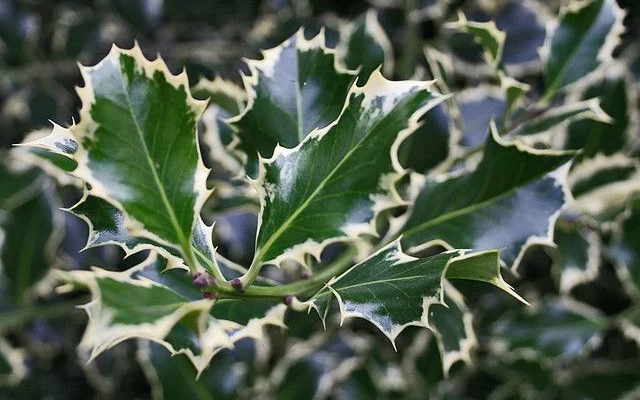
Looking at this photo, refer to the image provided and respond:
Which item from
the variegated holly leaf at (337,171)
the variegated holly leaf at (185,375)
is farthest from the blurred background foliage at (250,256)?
the variegated holly leaf at (337,171)

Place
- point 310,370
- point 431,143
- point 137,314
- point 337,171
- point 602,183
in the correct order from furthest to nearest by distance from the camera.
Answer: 1. point 310,370
2. point 602,183
3. point 431,143
4. point 337,171
5. point 137,314

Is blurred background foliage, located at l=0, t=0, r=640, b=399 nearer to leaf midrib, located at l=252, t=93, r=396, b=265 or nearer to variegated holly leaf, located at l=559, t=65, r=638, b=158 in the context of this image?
variegated holly leaf, located at l=559, t=65, r=638, b=158

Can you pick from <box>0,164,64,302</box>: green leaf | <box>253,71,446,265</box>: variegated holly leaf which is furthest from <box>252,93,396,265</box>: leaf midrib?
<box>0,164,64,302</box>: green leaf

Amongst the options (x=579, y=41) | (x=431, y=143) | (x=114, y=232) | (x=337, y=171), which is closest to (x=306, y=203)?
(x=337, y=171)

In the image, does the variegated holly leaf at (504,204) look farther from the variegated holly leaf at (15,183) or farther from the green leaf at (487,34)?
the variegated holly leaf at (15,183)

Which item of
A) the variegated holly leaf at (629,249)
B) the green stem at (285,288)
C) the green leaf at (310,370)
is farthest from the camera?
the green leaf at (310,370)

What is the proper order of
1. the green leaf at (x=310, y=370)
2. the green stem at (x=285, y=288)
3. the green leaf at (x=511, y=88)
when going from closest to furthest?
the green stem at (x=285, y=288) → the green leaf at (x=511, y=88) → the green leaf at (x=310, y=370)

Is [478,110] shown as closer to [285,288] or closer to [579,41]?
[579,41]
